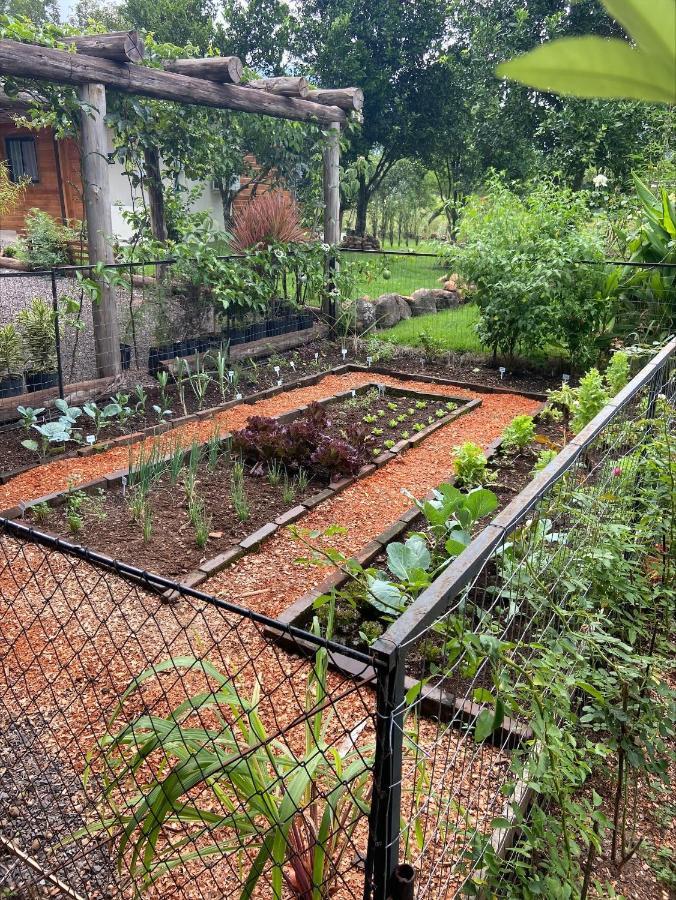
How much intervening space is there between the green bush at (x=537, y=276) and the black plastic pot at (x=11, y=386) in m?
4.32

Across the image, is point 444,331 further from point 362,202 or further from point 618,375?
point 362,202

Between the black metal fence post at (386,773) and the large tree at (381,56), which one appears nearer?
the black metal fence post at (386,773)

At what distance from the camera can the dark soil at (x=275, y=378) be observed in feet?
17.3

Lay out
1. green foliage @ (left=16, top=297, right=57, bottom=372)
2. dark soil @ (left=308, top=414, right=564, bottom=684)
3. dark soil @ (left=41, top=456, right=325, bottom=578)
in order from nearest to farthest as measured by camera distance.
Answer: dark soil @ (left=308, top=414, right=564, bottom=684) → dark soil @ (left=41, top=456, right=325, bottom=578) → green foliage @ (left=16, top=297, right=57, bottom=372)

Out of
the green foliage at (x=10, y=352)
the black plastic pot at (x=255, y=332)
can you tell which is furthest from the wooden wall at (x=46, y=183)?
the green foliage at (x=10, y=352)

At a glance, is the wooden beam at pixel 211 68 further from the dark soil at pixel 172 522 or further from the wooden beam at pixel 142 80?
the dark soil at pixel 172 522

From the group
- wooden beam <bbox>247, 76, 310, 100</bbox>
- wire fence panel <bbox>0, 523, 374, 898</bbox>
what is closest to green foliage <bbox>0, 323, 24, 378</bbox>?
wire fence panel <bbox>0, 523, 374, 898</bbox>

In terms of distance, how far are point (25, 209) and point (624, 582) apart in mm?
16417

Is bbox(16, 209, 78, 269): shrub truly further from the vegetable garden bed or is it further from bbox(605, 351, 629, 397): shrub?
bbox(605, 351, 629, 397): shrub

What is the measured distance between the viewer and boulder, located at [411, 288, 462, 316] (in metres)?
11.0

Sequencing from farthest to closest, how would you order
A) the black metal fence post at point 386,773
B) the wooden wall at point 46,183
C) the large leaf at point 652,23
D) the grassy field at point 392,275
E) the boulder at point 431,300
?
1. the wooden wall at point 46,183
2. the boulder at point 431,300
3. the grassy field at point 392,275
4. the black metal fence post at point 386,773
5. the large leaf at point 652,23

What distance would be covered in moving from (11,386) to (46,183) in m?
12.0

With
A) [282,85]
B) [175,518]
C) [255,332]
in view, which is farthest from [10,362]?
[282,85]

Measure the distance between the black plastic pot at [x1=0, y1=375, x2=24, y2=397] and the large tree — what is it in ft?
44.0
